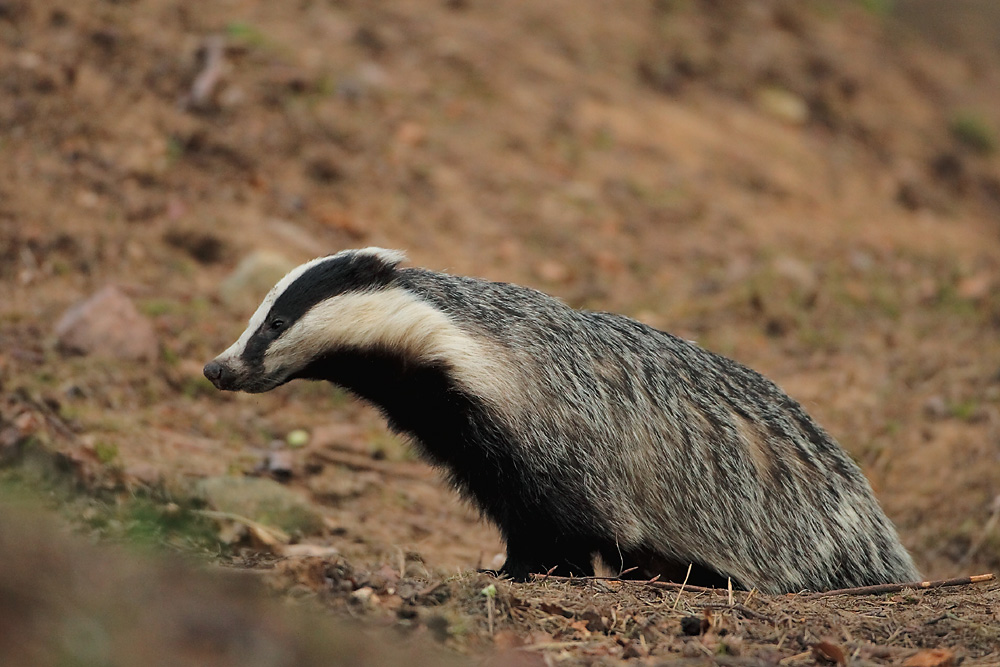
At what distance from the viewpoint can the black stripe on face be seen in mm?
4379

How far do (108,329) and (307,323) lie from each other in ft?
8.59

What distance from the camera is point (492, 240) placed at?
8859mm

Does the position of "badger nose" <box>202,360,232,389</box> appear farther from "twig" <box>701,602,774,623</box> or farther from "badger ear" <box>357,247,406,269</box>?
"twig" <box>701,602,774,623</box>

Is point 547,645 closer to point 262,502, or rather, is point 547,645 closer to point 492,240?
point 262,502

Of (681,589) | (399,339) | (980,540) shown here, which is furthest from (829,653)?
(980,540)

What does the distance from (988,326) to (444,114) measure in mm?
4995

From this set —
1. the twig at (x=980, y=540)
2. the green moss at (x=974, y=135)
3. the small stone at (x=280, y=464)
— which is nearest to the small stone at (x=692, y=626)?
the small stone at (x=280, y=464)

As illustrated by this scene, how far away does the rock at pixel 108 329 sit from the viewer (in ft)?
20.9

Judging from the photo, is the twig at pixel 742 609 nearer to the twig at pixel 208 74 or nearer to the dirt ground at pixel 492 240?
the dirt ground at pixel 492 240

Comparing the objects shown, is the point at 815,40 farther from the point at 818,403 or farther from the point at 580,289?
the point at 818,403

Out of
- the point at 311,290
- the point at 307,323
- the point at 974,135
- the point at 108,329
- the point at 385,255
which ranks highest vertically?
the point at 974,135

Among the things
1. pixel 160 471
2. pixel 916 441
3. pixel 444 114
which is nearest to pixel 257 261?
pixel 160 471

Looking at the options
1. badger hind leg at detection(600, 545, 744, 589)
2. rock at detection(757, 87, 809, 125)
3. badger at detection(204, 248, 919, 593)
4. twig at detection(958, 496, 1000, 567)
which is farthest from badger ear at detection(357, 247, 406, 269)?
rock at detection(757, 87, 809, 125)

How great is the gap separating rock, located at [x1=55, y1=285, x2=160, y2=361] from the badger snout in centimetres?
230
